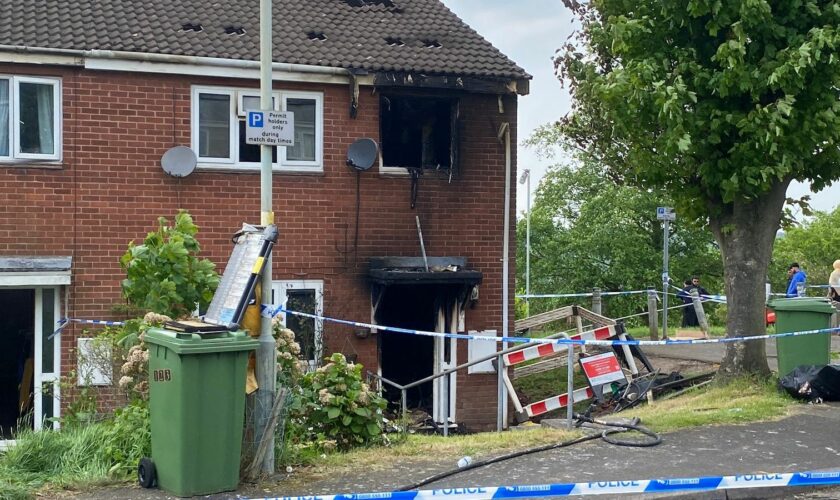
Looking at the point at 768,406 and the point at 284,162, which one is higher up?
the point at 284,162

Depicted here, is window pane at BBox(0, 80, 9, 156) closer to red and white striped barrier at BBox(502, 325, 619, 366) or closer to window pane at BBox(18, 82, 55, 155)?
window pane at BBox(18, 82, 55, 155)

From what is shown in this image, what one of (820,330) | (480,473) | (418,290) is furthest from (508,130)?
(480,473)

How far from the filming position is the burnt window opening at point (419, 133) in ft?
48.3

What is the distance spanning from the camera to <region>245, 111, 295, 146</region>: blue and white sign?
7957 mm

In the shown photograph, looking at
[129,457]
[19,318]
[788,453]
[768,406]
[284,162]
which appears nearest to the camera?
[129,457]

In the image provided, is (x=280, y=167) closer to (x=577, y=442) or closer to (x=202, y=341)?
(x=577, y=442)

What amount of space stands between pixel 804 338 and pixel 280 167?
7.16 meters

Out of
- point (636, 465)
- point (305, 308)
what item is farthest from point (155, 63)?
point (636, 465)

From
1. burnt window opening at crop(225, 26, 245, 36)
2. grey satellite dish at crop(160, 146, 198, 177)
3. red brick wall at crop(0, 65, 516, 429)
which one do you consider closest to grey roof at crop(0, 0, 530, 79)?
burnt window opening at crop(225, 26, 245, 36)

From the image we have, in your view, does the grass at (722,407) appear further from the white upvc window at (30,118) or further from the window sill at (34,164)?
the white upvc window at (30,118)

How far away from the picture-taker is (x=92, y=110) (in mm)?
13148

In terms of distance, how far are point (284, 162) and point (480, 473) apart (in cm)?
707

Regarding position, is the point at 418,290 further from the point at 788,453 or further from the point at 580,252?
the point at 580,252

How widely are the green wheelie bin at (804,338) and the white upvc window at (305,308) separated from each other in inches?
237
